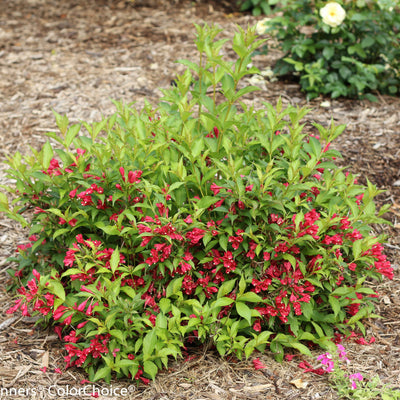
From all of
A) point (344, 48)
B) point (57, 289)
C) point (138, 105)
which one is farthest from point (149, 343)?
point (344, 48)

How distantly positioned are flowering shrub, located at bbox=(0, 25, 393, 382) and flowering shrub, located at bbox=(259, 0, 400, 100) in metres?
2.37

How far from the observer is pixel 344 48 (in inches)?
200

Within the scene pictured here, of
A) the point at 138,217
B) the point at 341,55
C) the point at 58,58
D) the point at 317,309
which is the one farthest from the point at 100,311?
the point at 58,58

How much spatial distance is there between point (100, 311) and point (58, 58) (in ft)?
14.2

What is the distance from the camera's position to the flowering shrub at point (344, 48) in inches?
195

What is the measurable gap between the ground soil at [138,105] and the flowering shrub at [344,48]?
19 cm

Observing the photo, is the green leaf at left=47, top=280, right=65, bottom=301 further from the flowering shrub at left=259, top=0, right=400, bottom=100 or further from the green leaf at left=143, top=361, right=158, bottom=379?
the flowering shrub at left=259, top=0, right=400, bottom=100

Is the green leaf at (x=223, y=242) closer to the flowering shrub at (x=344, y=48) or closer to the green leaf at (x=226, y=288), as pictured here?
the green leaf at (x=226, y=288)

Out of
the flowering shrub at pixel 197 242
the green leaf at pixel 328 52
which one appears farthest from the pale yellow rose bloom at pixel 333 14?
the flowering shrub at pixel 197 242

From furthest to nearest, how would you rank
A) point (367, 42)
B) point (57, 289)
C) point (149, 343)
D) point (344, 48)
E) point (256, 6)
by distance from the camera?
point (256, 6), point (344, 48), point (367, 42), point (57, 289), point (149, 343)

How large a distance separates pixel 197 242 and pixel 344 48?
11.1 feet

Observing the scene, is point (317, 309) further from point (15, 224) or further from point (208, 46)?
point (15, 224)

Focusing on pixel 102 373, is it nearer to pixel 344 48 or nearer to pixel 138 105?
pixel 138 105

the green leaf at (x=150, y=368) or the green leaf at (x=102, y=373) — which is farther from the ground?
the green leaf at (x=150, y=368)
